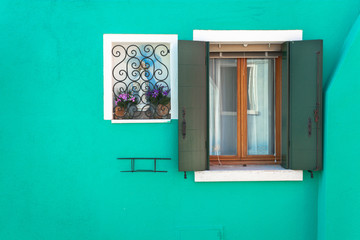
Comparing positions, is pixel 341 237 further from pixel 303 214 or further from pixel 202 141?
pixel 202 141

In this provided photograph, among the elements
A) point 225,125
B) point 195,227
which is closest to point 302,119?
point 225,125

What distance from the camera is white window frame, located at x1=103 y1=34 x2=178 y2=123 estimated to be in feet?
12.0

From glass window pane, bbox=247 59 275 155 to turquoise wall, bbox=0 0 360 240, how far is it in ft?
1.67

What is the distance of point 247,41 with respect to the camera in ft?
12.1

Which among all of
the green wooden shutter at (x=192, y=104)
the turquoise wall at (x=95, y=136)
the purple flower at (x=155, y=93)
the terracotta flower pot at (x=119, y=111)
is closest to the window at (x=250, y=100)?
the green wooden shutter at (x=192, y=104)

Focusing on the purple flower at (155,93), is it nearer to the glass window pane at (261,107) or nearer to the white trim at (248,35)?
the white trim at (248,35)

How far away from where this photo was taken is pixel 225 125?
3977 millimetres

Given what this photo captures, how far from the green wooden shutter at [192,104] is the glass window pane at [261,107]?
780 mm

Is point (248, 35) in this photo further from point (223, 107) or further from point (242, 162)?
point (242, 162)

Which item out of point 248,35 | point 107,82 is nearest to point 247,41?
point 248,35

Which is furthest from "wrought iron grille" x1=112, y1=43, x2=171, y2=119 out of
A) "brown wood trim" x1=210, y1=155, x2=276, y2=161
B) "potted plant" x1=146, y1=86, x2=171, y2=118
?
"brown wood trim" x1=210, y1=155, x2=276, y2=161

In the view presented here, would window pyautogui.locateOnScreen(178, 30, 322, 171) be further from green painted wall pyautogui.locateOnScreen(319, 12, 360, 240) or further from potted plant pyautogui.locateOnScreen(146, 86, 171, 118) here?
potted plant pyautogui.locateOnScreen(146, 86, 171, 118)

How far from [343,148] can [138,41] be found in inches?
112

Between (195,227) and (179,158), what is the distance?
967mm
